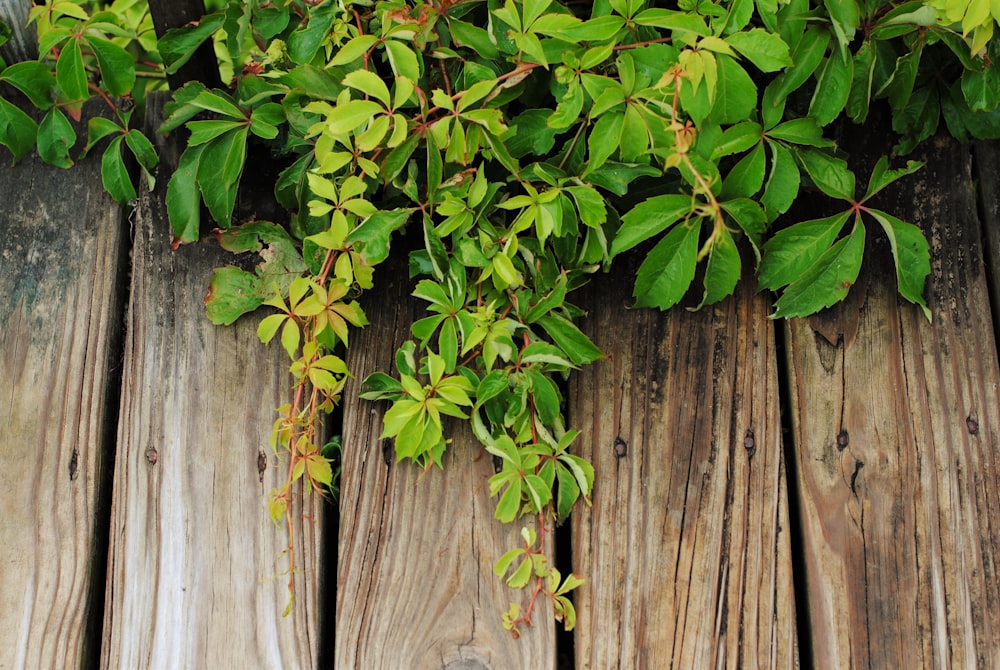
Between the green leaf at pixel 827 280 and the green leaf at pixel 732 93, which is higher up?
the green leaf at pixel 732 93

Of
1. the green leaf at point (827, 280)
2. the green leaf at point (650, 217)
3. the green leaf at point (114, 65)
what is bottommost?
the green leaf at point (827, 280)

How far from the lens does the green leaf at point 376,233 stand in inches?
49.7

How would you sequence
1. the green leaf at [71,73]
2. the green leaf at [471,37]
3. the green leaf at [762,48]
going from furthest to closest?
the green leaf at [71,73]
the green leaf at [471,37]
the green leaf at [762,48]

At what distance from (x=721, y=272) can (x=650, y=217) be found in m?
0.14

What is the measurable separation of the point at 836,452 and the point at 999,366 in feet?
0.93

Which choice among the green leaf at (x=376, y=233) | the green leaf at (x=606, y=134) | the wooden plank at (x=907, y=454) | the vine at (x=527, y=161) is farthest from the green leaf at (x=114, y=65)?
the wooden plank at (x=907, y=454)

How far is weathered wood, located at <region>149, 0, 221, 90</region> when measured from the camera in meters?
1.40

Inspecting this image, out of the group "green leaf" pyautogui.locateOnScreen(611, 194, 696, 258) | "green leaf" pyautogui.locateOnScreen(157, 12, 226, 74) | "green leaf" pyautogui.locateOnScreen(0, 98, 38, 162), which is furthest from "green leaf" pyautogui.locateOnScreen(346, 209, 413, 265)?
"green leaf" pyautogui.locateOnScreen(0, 98, 38, 162)

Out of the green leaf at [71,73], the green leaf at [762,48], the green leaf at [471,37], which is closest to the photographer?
the green leaf at [762,48]

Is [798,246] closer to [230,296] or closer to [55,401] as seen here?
[230,296]

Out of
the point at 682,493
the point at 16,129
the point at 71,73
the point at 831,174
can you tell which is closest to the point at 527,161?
the point at 831,174

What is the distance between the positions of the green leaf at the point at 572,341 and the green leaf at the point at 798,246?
0.95 ft

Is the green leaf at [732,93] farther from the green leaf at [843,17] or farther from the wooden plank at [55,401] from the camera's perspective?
the wooden plank at [55,401]

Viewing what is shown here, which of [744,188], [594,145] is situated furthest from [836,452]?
[594,145]
